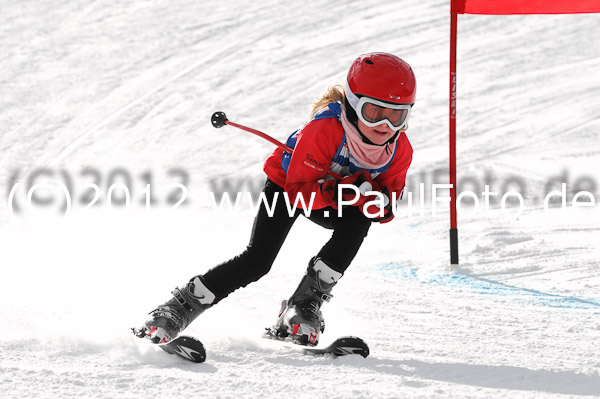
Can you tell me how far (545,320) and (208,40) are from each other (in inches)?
353

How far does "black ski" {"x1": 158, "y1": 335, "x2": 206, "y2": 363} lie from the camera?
3.34m

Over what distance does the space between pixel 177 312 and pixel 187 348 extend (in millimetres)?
241

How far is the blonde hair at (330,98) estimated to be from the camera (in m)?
3.72

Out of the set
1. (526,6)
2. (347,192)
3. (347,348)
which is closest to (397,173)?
(347,192)

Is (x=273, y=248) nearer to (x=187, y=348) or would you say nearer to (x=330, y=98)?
(x=187, y=348)

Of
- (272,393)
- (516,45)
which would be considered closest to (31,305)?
(272,393)

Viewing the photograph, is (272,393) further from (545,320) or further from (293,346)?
(545,320)

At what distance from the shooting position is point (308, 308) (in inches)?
142

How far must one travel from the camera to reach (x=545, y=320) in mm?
4203

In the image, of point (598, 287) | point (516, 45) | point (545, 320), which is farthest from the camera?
point (516, 45)

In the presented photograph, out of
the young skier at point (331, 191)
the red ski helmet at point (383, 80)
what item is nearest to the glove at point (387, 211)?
the young skier at point (331, 191)

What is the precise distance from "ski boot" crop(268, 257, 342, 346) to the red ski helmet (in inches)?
28.8

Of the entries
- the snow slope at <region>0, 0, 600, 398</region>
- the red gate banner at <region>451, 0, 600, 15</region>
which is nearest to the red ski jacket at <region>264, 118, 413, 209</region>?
the snow slope at <region>0, 0, 600, 398</region>

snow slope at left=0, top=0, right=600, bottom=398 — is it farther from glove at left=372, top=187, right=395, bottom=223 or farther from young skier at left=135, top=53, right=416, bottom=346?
glove at left=372, top=187, right=395, bottom=223
